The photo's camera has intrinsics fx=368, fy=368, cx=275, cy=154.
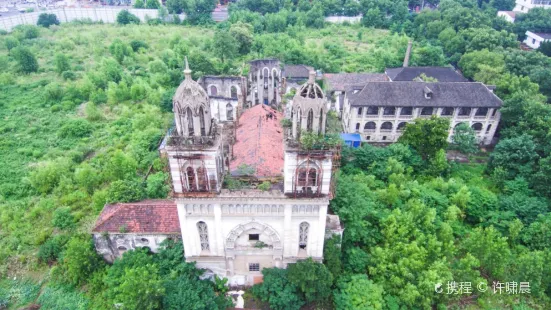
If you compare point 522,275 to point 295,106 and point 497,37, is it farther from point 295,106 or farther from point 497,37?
point 497,37

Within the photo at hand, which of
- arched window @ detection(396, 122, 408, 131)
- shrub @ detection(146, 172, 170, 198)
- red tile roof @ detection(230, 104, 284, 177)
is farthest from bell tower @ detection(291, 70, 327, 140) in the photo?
arched window @ detection(396, 122, 408, 131)

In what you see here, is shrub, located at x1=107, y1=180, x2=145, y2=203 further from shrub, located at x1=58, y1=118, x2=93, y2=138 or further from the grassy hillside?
shrub, located at x1=58, y1=118, x2=93, y2=138

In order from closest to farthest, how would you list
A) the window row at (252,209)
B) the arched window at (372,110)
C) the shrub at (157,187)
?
the window row at (252,209) → the shrub at (157,187) → the arched window at (372,110)

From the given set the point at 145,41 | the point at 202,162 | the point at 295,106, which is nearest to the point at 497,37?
the point at 295,106

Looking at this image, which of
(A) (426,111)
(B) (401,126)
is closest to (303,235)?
(B) (401,126)

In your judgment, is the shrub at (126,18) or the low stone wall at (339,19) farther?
the low stone wall at (339,19)

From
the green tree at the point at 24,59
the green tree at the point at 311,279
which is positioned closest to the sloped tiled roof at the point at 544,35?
the green tree at the point at 311,279

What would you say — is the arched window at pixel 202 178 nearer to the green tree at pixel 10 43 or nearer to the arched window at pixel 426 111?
the arched window at pixel 426 111
